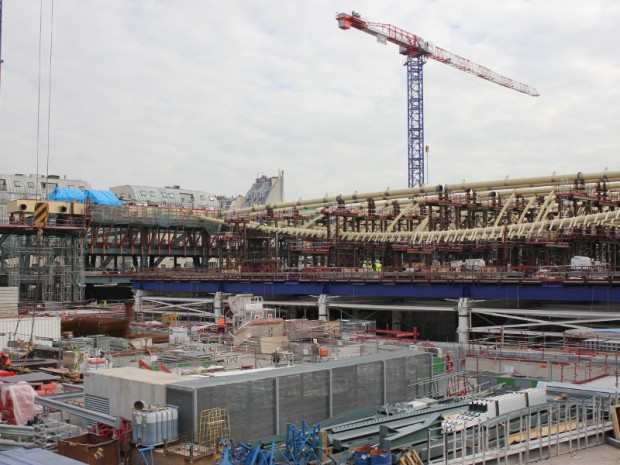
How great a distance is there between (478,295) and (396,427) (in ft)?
102

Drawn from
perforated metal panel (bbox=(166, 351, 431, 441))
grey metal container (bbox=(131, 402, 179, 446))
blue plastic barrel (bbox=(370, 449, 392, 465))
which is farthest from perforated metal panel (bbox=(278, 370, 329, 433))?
blue plastic barrel (bbox=(370, 449, 392, 465))

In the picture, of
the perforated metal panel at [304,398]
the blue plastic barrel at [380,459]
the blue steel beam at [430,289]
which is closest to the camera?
the blue plastic barrel at [380,459]

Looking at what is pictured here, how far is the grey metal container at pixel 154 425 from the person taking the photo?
16.1 meters

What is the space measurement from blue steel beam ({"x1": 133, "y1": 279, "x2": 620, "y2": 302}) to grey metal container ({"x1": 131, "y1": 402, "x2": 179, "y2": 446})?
109ft

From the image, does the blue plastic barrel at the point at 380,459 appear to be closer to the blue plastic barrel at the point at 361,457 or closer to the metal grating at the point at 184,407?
the blue plastic barrel at the point at 361,457

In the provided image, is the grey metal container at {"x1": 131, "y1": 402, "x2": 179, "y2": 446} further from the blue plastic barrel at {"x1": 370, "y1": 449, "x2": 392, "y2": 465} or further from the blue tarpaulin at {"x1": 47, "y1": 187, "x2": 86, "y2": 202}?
the blue tarpaulin at {"x1": 47, "y1": 187, "x2": 86, "y2": 202}

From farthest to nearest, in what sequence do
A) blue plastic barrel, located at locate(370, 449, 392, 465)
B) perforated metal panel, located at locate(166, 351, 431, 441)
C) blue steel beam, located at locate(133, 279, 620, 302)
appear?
blue steel beam, located at locate(133, 279, 620, 302)
perforated metal panel, located at locate(166, 351, 431, 441)
blue plastic barrel, located at locate(370, 449, 392, 465)

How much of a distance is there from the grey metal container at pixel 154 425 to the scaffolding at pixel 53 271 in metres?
56.6

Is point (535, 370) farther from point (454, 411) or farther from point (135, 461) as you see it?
point (135, 461)

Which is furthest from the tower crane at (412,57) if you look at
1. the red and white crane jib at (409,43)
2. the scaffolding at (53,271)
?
the scaffolding at (53,271)

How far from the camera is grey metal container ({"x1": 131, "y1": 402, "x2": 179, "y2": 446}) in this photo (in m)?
16.1

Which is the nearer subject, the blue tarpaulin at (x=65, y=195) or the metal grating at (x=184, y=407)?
the metal grating at (x=184, y=407)

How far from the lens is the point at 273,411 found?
18.2m

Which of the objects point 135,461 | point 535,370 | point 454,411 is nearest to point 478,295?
point 535,370
